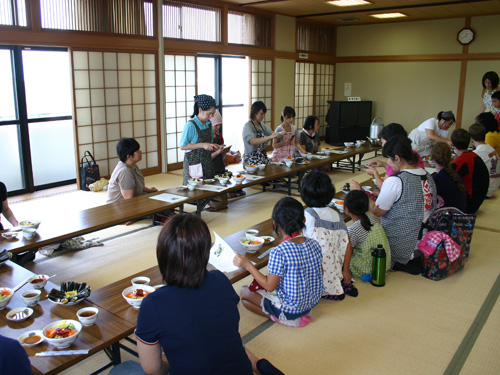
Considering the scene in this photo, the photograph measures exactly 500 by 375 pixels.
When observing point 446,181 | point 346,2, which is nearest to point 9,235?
point 446,181

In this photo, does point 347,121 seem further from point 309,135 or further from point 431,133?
point 431,133

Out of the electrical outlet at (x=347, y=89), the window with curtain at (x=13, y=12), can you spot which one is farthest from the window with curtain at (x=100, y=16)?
the electrical outlet at (x=347, y=89)

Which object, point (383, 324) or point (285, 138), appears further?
point (285, 138)

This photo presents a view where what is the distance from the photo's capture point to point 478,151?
5516mm

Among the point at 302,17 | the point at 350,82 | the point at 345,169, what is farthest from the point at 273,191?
the point at 350,82

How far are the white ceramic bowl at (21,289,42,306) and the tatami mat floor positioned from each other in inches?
21.0

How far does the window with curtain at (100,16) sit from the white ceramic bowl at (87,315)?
4.83 m

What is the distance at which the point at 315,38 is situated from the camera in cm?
1081

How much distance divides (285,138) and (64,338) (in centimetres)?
480

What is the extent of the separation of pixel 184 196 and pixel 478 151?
367 centimetres

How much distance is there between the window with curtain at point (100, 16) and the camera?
576 centimetres

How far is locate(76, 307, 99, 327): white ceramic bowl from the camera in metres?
1.91

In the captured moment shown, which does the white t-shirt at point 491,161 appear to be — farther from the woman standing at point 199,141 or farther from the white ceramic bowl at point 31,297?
the white ceramic bowl at point 31,297

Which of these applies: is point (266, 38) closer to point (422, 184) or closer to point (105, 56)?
point (105, 56)
